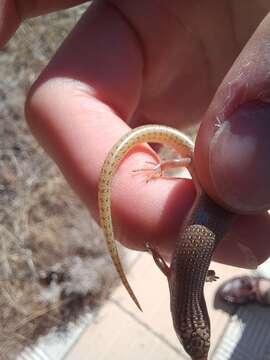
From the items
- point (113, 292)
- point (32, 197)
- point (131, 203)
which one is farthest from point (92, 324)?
point (131, 203)

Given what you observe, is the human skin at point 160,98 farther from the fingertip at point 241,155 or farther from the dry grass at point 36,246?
the dry grass at point 36,246

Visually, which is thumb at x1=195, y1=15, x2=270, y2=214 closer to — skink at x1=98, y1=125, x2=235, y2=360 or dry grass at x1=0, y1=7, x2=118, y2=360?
skink at x1=98, y1=125, x2=235, y2=360

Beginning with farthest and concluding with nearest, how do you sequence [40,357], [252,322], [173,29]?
1. [252,322]
2. [40,357]
3. [173,29]

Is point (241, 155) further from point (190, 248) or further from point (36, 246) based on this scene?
point (36, 246)

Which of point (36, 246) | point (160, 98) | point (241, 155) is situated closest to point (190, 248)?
point (241, 155)

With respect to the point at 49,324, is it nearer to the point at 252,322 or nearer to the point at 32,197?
the point at 32,197

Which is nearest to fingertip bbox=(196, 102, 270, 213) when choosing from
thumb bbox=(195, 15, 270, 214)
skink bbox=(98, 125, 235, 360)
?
thumb bbox=(195, 15, 270, 214)
